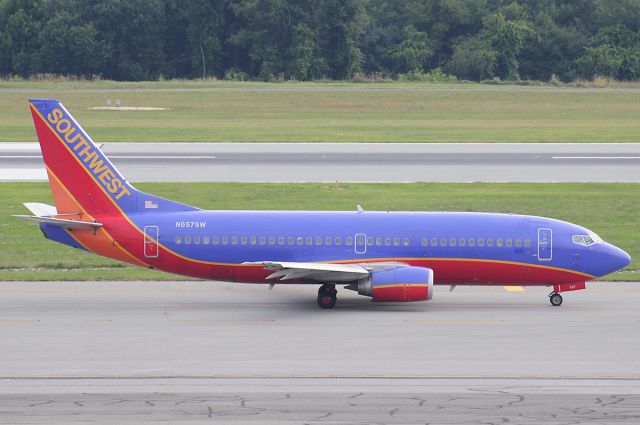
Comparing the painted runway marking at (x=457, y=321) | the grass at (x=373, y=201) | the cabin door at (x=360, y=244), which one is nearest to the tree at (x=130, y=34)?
the grass at (x=373, y=201)

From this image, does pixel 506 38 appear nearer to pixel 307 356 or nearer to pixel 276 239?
pixel 276 239

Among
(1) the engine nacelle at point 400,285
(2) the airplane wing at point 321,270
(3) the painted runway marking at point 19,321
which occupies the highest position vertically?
(2) the airplane wing at point 321,270

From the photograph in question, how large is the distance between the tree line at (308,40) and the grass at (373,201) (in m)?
75.3

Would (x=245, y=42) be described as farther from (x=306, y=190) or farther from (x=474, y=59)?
(x=306, y=190)

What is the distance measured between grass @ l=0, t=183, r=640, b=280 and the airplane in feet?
23.8

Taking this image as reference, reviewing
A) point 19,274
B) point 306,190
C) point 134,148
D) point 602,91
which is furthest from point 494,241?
point 602,91

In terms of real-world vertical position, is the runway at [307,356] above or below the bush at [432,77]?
below

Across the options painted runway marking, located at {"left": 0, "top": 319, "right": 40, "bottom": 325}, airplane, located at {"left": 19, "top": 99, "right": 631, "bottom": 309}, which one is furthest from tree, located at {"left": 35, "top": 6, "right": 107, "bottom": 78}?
painted runway marking, located at {"left": 0, "top": 319, "right": 40, "bottom": 325}

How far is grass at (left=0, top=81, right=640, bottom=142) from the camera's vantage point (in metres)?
87.4

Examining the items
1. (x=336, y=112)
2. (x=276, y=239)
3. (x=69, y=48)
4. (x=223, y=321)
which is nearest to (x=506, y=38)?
(x=336, y=112)

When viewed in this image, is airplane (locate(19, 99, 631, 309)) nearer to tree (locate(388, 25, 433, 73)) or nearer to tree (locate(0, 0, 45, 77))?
tree (locate(0, 0, 45, 77))

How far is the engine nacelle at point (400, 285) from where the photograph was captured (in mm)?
33188

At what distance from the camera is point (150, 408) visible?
22719 millimetres

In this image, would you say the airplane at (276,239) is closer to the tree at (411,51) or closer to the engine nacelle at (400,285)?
the engine nacelle at (400,285)
